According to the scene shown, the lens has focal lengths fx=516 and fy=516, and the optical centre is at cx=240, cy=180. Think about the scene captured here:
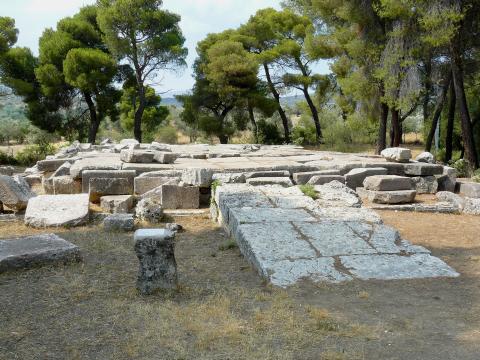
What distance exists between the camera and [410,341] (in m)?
3.50

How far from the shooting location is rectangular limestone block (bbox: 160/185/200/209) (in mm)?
8422

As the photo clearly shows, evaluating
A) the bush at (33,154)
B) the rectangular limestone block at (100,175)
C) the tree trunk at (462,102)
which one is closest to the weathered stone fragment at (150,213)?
A: the rectangular limestone block at (100,175)

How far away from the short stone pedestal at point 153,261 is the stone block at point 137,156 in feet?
18.5

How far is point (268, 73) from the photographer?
25234 millimetres

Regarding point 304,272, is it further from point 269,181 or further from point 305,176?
point 305,176

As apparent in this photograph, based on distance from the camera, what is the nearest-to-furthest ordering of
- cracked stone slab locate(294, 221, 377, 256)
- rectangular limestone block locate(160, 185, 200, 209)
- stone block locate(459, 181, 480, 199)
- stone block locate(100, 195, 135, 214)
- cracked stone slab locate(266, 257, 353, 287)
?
cracked stone slab locate(266, 257, 353, 287) → cracked stone slab locate(294, 221, 377, 256) → stone block locate(100, 195, 135, 214) → rectangular limestone block locate(160, 185, 200, 209) → stone block locate(459, 181, 480, 199)

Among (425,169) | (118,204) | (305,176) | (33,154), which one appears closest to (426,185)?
(425,169)

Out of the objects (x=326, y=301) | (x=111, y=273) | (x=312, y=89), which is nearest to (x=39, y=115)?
(x=312, y=89)

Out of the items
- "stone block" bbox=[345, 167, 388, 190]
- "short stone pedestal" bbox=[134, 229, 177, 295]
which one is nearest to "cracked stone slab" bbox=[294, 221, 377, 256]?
"short stone pedestal" bbox=[134, 229, 177, 295]

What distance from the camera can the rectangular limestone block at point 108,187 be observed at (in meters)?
8.77

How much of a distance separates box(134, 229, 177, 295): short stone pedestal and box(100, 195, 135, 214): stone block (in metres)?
3.80

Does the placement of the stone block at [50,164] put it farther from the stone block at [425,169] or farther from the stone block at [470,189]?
the stone block at [470,189]

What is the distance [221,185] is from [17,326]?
4778mm

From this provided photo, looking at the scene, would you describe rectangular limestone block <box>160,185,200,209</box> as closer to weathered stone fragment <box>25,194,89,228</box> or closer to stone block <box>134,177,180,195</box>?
stone block <box>134,177,180,195</box>
